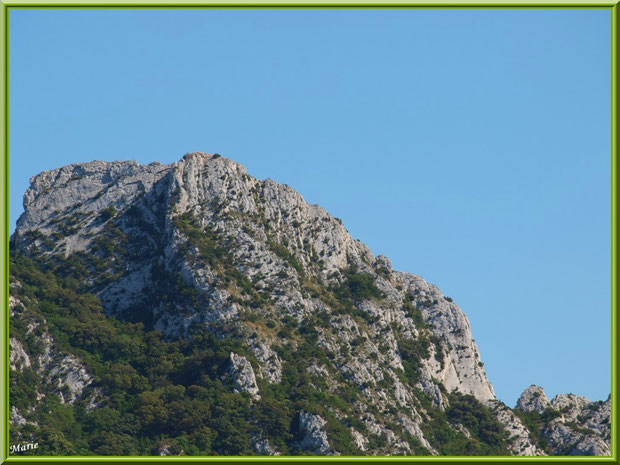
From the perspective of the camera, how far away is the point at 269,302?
6196 inches

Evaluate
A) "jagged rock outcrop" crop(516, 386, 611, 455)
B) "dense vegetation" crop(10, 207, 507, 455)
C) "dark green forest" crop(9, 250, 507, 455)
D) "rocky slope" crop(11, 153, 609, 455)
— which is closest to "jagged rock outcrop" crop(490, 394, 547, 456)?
"rocky slope" crop(11, 153, 609, 455)

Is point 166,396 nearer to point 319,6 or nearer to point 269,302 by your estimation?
point 269,302

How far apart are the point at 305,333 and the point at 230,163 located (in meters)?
29.6

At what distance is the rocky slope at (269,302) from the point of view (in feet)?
472

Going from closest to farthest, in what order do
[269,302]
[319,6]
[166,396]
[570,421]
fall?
[319,6] < [166,396] < [269,302] < [570,421]

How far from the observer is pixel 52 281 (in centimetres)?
16038

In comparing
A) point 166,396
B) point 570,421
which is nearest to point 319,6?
point 166,396

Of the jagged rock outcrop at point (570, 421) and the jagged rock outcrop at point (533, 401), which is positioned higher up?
the jagged rock outcrop at point (533, 401)

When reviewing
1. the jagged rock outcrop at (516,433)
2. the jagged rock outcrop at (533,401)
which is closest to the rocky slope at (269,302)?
the jagged rock outcrop at (516,433)

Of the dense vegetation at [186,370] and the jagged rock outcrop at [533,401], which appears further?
the jagged rock outcrop at [533,401]

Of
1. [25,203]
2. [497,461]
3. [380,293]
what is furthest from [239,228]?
[497,461]

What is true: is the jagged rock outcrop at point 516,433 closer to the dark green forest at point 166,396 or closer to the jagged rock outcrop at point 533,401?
the dark green forest at point 166,396

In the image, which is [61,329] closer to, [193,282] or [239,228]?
[193,282]

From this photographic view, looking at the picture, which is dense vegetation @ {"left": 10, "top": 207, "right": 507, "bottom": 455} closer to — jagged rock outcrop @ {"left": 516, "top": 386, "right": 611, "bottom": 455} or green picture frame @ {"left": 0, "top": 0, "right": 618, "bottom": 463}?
jagged rock outcrop @ {"left": 516, "top": 386, "right": 611, "bottom": 455}
